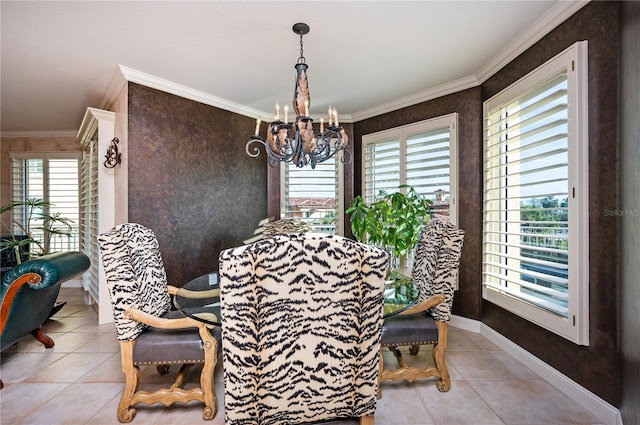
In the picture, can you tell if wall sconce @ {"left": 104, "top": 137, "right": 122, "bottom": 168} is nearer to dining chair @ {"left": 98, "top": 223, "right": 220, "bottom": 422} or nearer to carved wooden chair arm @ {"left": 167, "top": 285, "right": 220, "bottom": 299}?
dining chair @ {"left": 98, "top": 223, "right": 220, "bottom": 422}

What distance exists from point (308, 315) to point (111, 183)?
342cm

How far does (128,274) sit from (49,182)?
5.13m

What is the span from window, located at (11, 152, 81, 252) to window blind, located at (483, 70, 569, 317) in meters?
6.21

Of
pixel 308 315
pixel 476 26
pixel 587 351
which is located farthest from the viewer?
pixel 476 26

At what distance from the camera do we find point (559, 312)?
2.04 metres

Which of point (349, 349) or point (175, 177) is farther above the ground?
point (175, 177)

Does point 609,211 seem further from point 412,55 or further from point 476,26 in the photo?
point 412,55

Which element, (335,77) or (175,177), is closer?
(335,77)

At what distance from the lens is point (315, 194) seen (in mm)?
4359

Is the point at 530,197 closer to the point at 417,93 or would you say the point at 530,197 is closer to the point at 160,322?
the point at 417,93

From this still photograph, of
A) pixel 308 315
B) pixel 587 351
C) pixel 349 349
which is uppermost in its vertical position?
pixel 308 315

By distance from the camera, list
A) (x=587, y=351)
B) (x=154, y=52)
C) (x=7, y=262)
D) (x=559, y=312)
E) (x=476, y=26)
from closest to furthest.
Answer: (x=587, y=351), (x=559, y=312), (x=476, y=26), (x=154, y=52), (x=7, y=262)

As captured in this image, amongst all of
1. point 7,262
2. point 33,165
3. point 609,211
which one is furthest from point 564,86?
point 33,165

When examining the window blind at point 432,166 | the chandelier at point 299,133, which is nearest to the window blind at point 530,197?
the window blind at point 432,166
